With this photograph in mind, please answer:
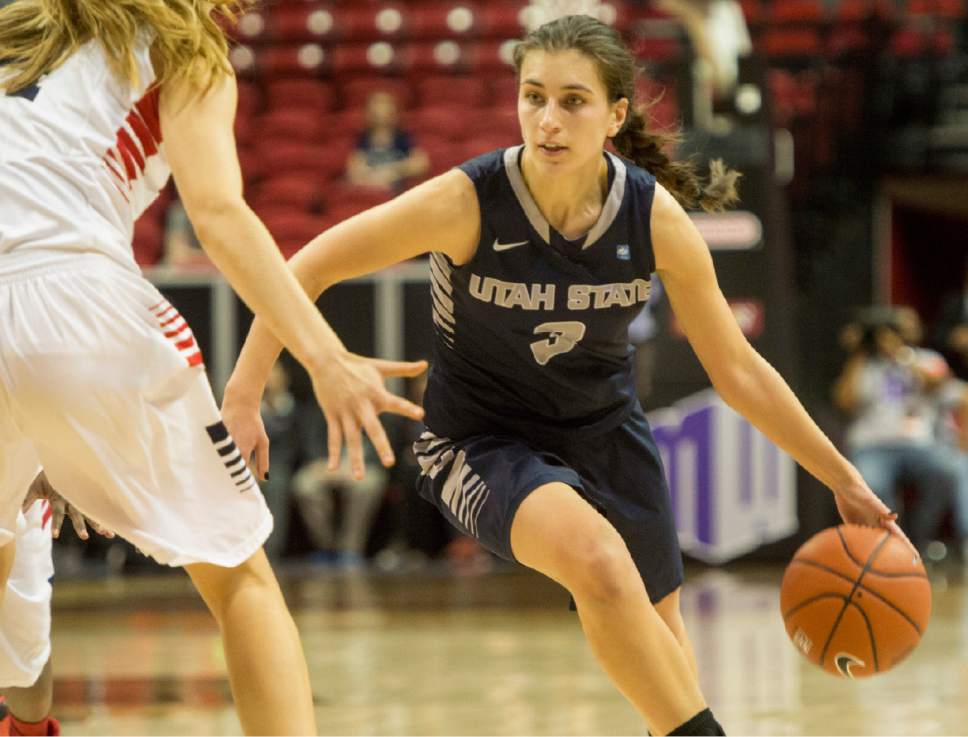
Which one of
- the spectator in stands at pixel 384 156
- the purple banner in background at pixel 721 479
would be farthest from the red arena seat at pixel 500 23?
the purple banner in background at pixel 721 479

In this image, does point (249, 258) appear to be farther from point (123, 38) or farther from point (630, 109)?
point (630, 109)

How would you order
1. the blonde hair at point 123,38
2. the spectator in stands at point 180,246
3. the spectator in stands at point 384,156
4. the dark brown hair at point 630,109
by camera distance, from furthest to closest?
1. the spectator in stands at point 384,156
2. the spectator in stands at point 180,246
3. the dark brown hair at point 630,109
4. the blonde hair at point 123,38

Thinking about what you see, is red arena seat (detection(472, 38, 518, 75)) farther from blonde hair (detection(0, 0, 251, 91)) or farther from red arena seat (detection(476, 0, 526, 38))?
blonde hair (detection(0, 0, 251, 91))

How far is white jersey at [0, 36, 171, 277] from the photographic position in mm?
2613

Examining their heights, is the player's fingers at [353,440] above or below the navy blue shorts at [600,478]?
above

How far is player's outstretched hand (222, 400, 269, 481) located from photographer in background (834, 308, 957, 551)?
7086mm

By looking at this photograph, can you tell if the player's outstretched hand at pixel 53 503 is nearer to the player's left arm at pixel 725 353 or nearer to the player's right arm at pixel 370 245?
the player's right arm at pixel 370 245

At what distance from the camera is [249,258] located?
8.24 feet

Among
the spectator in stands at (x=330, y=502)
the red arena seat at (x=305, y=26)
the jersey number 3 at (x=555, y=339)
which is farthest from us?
the red arena seat at (x=305, y=26)

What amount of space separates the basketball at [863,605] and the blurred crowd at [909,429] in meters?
6.02

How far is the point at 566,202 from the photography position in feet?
11.3

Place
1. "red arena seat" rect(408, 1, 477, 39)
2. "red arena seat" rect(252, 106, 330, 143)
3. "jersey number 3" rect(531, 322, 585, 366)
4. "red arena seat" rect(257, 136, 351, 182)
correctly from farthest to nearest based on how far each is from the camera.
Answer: "red arena seat" rect(408, 1, 477, 39), "red arena seat" rect(252, 106, 330, 143), "red arena seat" rect(257, 136, 351, 182), "jersey number 3" rect(531, 322, 585, 366)

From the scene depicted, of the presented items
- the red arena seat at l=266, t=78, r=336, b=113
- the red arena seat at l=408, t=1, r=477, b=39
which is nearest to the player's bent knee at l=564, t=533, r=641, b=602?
the red arena seat at l=266, t=78, r=336, b=113

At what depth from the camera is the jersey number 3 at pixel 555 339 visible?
3445 millimetres
